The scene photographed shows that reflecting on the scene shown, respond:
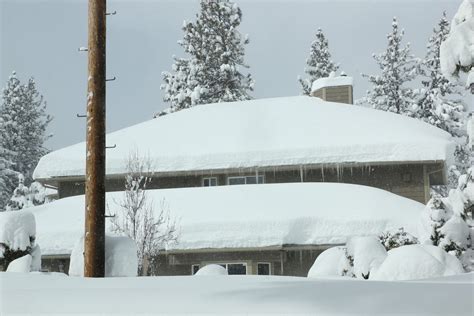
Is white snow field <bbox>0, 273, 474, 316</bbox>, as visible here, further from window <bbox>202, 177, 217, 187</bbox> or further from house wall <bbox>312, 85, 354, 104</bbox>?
house wall <bbox>312, 85, 354, 104</bbox>

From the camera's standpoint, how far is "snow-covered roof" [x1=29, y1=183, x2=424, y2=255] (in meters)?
18.3

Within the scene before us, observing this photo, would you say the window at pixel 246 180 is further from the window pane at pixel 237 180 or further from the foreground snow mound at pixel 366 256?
the foreground snow mound at pixel 366 256

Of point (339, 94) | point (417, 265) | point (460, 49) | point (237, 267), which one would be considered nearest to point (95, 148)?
point (417, 265)

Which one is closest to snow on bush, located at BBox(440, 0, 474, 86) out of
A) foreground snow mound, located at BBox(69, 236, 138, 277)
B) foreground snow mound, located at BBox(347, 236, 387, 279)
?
foreground snow mound, located at BBox(347, 236, 387, 279)

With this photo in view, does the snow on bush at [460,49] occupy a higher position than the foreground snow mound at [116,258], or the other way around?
the snow on bush at [460,49]

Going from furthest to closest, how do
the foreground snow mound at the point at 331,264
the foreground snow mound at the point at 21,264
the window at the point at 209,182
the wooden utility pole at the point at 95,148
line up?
the window at the point at 209,182 < the foreground snow mound at the point at 331,264 < the foreground snow mound at the point at 21,264 < the wooden utility pole at the point at 95,148

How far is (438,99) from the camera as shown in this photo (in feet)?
124

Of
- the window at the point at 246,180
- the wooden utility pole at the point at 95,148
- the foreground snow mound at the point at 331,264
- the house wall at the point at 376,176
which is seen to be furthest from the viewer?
the window at the point at 246,180

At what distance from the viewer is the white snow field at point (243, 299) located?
4.14 meters

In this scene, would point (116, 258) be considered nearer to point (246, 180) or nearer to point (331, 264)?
point (331, 264)

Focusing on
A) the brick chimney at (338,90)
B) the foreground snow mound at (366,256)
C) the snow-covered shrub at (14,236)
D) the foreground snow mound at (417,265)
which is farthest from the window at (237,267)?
the brick chimney at (338,90)

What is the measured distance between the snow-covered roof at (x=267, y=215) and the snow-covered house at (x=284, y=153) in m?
1.03

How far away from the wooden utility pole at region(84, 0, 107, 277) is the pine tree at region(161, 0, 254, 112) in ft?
98.3

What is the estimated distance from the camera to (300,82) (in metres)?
46.6
